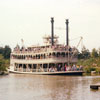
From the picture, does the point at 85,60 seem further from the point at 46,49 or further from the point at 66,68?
the point at 66,68

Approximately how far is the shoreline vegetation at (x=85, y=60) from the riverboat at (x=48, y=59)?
3.32 m

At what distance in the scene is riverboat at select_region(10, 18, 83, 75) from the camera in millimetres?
53344

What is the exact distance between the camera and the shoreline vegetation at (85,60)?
59.4 metres

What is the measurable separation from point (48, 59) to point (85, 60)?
2780cm

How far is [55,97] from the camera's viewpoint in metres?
25.5

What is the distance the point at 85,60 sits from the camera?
265ft

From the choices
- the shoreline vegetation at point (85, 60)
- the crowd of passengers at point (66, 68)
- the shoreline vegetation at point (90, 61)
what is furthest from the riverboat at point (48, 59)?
the shoreline vegetation at point (90, 61)

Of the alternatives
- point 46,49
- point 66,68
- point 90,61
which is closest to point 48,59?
point 46,49

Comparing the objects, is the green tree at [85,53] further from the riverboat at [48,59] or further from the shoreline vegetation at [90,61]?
the riverboat at [48,59]

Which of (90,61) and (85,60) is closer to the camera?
(90,61)

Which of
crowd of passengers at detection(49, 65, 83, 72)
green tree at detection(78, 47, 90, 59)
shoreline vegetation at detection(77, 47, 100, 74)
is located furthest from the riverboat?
green tree at detection(78, 47, 90, 59)

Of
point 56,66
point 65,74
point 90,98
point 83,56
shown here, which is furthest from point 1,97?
point 83,56

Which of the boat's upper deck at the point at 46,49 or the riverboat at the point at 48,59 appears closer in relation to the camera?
the riverboat at the point at 48,59

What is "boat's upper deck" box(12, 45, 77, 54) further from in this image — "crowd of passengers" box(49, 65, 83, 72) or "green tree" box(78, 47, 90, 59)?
"green tree" box(78, 47, 90, 59)
